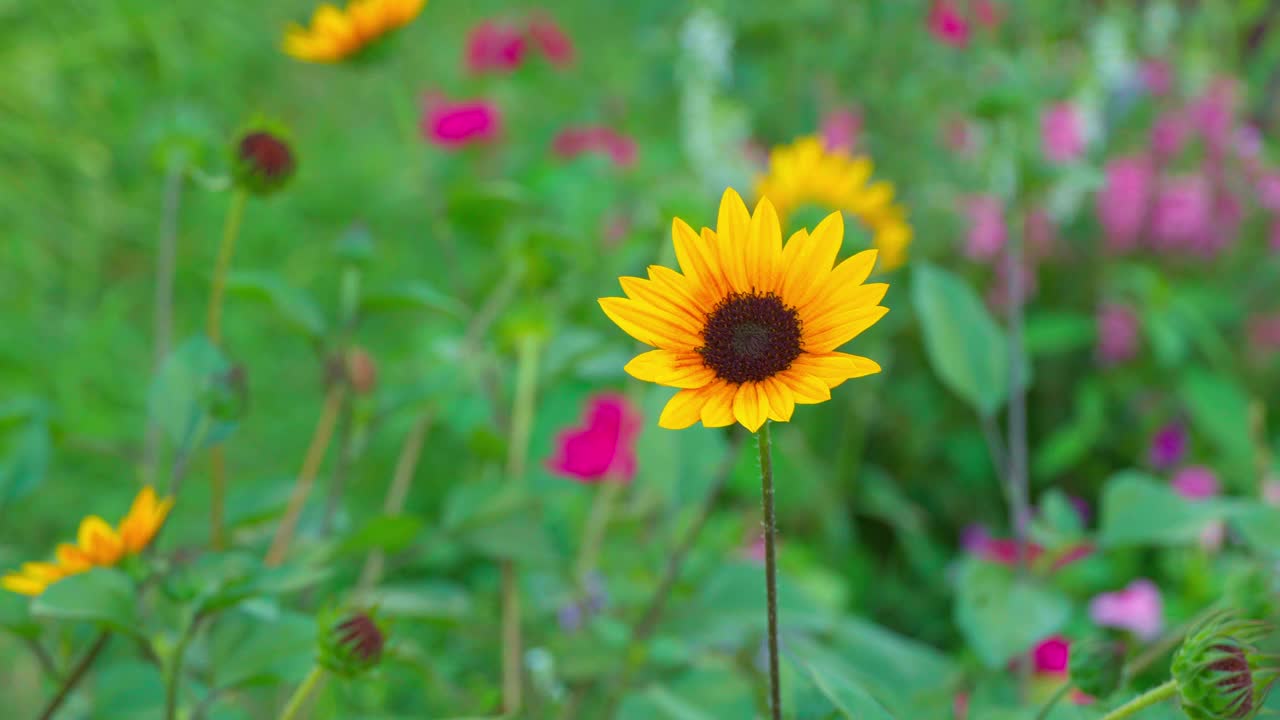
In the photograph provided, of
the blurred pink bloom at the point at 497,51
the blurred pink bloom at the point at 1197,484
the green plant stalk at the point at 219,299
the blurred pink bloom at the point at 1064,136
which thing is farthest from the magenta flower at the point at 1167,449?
the blurred pink bloom at the point at 497,51


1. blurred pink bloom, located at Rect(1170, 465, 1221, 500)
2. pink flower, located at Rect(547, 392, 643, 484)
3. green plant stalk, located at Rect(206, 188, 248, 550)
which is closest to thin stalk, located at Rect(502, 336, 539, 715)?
pink flower, located at Rect(547, 392, 643, 484)

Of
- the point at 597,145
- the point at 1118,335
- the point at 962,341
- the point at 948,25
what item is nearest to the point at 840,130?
the point at 948,25

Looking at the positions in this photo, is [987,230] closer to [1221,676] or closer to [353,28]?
[353,28]

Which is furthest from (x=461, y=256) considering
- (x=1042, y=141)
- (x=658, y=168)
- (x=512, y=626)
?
(x=512, y=626)

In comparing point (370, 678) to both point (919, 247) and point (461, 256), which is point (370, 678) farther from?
point (461, 256)

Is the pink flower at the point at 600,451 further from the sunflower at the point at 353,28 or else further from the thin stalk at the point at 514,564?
the sunflower at the point at 353,28

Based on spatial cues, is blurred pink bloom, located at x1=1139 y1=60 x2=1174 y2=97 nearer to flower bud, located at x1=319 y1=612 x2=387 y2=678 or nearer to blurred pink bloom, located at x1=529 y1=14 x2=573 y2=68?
blurred pink bloom, located at x1=529 y1=14 x2=573 y2=68
